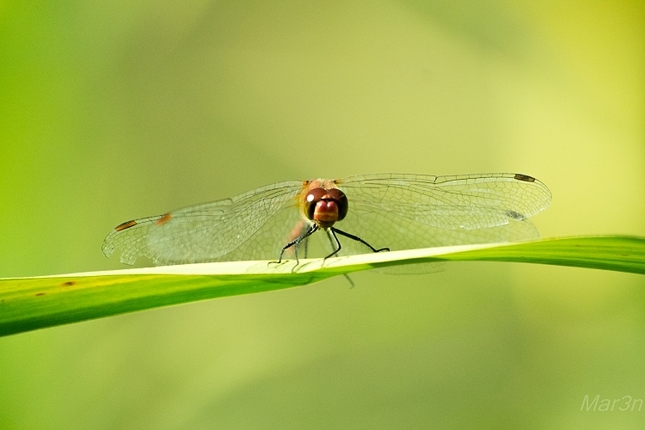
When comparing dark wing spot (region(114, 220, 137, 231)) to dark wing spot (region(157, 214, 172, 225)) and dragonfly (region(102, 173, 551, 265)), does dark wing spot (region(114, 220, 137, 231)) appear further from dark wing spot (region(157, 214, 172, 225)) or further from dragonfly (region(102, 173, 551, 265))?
dark wing spot (region(157, 214, 172, 225))

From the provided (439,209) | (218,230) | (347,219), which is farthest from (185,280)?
(347,219)

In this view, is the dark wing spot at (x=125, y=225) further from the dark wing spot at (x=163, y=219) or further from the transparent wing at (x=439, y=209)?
the transparent wing at (x=439, y=209)

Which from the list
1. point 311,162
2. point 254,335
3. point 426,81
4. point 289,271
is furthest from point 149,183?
point 289,271

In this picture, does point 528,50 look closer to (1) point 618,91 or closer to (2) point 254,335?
(1) point 618,91
